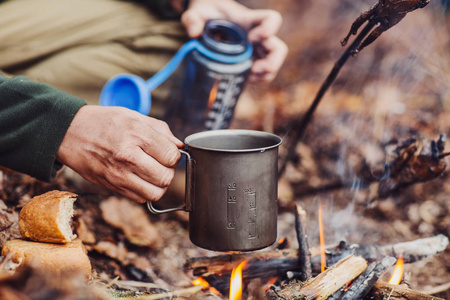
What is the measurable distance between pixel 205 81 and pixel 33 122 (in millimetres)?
1316

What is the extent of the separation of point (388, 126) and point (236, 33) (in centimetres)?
128

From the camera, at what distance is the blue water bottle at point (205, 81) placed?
265cm

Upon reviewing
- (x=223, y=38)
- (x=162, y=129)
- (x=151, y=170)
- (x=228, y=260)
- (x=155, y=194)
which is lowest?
(x=228, y=260)

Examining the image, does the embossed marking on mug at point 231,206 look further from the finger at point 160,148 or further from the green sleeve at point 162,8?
the green sleeve at point 162,8

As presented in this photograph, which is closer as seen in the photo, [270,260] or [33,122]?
[33,122]

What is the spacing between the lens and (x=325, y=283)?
5.75 feet

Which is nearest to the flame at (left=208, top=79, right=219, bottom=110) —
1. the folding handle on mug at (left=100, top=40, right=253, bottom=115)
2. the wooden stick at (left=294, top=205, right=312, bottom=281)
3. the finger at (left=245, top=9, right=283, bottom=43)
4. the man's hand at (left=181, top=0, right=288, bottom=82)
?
the folding handle on mug at (left=100, top=40, right=253, bottom=115)

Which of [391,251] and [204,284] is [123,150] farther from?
[391,251]

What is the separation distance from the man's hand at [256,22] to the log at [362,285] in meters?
1.67

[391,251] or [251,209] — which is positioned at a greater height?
[251,209]

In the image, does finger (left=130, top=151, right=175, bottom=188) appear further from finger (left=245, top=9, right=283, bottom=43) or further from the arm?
finger (left=245, top=9, right=283, bottom=43)

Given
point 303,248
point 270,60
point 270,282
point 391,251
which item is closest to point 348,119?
point 270,60

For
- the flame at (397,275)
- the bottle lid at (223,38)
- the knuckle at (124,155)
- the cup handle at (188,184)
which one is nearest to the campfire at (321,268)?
the flame at (397,275)

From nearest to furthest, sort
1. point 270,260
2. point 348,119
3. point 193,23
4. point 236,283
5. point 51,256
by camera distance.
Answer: point 51,256, point 236,283, point 270,260, point 193,23, point 348,119
